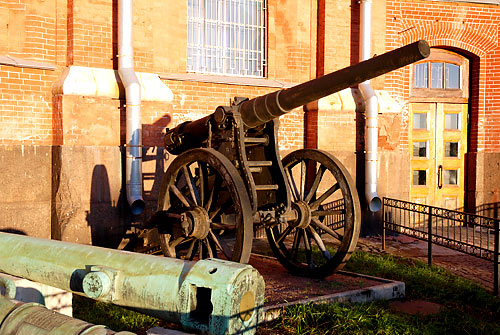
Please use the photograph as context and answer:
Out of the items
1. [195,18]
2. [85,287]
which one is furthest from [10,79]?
[85,287]

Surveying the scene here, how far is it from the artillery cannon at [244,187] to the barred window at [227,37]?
9.29 feet

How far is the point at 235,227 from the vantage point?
549 centimetres

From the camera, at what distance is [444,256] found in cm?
850

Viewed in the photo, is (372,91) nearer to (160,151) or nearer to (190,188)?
(160,151)

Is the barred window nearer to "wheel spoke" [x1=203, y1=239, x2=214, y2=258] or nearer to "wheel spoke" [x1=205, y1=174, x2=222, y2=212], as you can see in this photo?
"wheel spoke" [x1=205, y1=174, x2=222, y2=212]

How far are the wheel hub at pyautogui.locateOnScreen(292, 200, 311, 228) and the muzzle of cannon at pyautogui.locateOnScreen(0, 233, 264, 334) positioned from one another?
3.05m

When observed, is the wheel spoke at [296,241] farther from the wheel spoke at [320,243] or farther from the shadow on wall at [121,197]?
the shadow on wall at [121,197]

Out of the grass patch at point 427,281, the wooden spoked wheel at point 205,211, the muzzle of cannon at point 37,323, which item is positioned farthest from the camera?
the grass patch at point 427,281

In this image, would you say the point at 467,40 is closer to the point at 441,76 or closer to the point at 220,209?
the point at 441,76

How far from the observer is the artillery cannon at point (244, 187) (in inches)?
211

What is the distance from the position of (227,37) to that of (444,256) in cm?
498

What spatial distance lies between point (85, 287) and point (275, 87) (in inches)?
272

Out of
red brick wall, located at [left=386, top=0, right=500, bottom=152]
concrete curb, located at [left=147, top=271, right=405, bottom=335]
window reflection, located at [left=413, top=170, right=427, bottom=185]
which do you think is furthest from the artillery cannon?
window reflection, located at [left=413, top=170, right=427, bottom=185]

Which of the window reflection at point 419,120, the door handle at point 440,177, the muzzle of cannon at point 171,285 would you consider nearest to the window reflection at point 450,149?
the door handle at point 440,177
